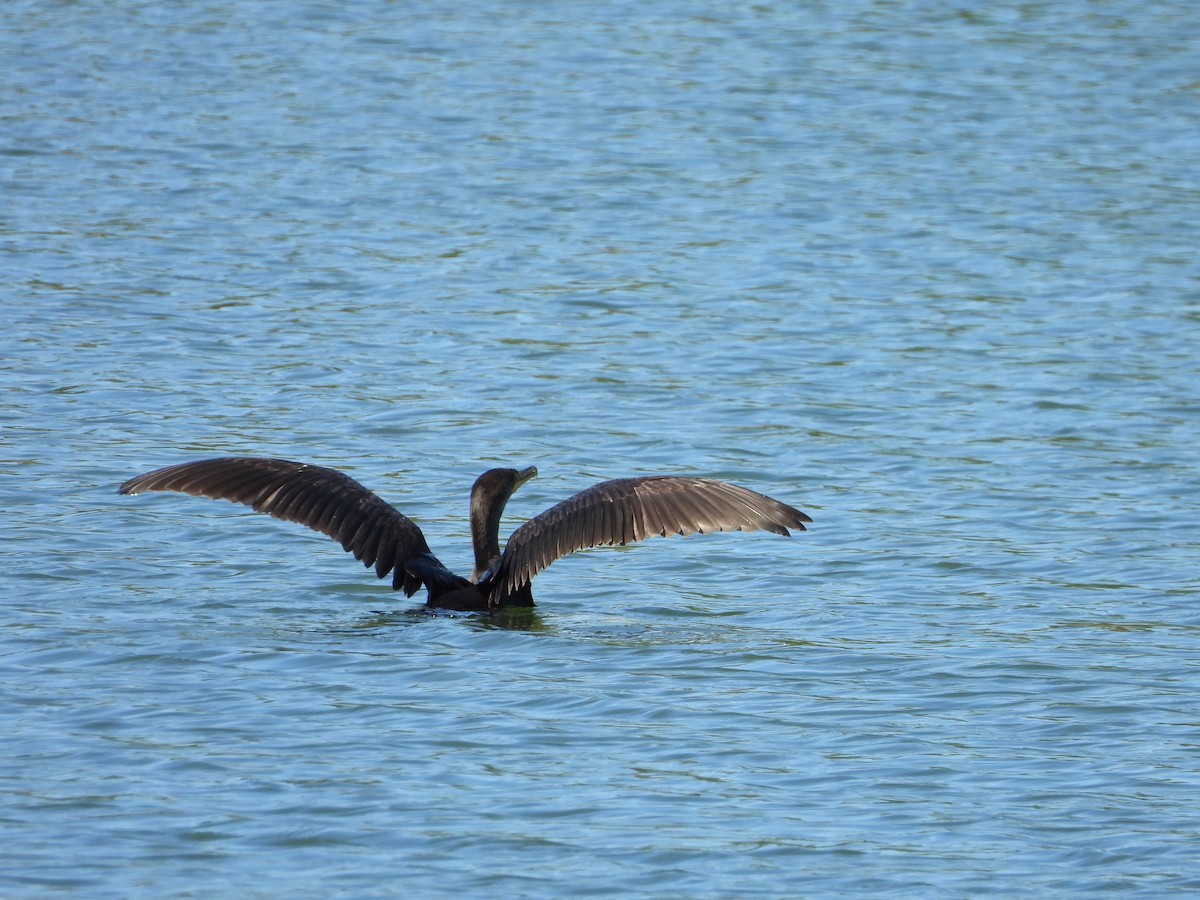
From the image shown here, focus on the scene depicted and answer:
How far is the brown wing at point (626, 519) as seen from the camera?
8.65m

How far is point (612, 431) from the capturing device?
1272 cm

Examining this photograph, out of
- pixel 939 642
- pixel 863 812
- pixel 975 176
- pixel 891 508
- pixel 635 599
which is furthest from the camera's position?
pixel 975 176

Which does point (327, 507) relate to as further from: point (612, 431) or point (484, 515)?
point (612, 431)

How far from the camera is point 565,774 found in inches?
273

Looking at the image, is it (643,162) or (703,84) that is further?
(703,84)

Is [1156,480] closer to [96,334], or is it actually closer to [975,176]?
[96,334]

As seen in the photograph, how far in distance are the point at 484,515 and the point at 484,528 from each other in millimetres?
60

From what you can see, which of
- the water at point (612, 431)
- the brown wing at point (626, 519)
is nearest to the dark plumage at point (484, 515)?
the brown wing at point (626, 519)

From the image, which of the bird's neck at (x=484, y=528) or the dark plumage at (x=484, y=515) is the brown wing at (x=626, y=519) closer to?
the dark plumage at (x=484, y=515)

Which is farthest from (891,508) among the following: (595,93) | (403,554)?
(595,93)

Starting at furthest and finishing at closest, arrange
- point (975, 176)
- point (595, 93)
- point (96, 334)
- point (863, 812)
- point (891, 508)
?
point (595, 93) → point (975, 176) → point (96, 334) → point (891, 508) → point (863, 812)

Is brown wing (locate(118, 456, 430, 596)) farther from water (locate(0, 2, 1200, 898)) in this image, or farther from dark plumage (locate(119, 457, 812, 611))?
water (locate(0, 2, 1200, 898))

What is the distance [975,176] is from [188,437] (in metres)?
10.5

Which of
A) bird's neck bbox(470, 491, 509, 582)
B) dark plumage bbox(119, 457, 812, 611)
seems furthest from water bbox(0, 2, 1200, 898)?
bird's neck bbox(470, 491, 509, 582)
